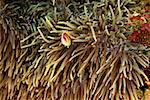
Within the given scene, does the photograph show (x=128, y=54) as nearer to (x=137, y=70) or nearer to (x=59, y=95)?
(x=137, y=70)

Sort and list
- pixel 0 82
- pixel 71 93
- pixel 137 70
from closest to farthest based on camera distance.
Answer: pixel 137 70 < pixel 71 93 < pixel 0 82

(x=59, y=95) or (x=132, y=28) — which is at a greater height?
(x=132, y=28)

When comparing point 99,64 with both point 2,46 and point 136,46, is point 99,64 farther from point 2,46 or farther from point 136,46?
point 2,46

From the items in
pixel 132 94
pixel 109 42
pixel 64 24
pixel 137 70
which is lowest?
pixel 132 94

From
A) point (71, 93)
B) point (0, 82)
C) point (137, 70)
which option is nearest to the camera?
point (137, 70)

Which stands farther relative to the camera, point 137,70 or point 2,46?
point 2,46

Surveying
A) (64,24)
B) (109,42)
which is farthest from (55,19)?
(109,42)
